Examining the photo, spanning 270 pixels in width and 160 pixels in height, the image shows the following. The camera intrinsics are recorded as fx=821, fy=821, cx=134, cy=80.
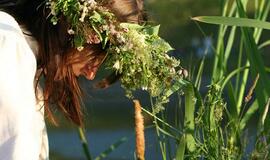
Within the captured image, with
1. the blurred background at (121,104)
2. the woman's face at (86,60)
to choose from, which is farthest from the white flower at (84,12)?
the blurred background at (121,104)

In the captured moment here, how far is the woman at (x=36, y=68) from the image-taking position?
4.33ft

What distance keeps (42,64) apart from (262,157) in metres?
0.45

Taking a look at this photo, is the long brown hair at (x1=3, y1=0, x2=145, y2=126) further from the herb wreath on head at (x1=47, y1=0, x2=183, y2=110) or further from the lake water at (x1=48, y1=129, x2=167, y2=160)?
the lake water at (x1=48, y1=129, x2=167, y2=160)

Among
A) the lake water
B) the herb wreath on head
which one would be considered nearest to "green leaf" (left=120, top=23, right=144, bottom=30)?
the herb wreath on head

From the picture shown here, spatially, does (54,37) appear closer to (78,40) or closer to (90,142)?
(78,40)

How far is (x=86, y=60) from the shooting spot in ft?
5.33

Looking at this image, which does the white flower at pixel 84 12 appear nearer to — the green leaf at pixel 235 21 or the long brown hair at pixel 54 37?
the long brown hair at pixel 54 37

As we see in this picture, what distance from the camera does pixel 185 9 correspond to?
2.98 meters

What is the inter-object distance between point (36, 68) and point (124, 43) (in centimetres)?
17

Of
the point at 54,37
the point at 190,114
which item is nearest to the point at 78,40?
the point at 54,37

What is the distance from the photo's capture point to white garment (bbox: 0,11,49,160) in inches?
51.8

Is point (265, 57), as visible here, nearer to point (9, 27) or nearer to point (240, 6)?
point (240, 6)

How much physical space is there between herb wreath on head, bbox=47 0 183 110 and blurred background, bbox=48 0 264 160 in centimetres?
88

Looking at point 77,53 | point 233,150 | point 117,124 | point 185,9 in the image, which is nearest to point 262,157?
point 233,150
